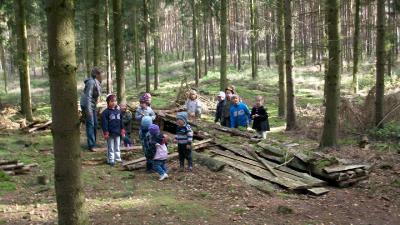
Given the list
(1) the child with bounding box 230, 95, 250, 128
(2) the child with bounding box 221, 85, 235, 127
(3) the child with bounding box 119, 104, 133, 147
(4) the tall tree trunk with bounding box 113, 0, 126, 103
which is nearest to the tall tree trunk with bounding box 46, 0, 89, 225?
(3) the child with bounding box 119, 104, 133, 147

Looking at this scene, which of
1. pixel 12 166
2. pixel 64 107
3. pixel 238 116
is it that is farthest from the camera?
pixel 238 116

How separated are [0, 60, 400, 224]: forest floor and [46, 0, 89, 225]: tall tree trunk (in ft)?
8.03

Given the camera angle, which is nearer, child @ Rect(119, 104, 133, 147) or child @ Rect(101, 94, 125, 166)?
child @ Rect(101, 94, 125, 166)

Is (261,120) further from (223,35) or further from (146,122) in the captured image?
(223,35)

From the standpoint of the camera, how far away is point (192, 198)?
8789 millimetres

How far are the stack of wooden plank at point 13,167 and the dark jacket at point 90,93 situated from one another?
2374mm

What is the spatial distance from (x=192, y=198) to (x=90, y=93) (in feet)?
16.1

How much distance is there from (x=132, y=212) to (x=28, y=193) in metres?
2.69

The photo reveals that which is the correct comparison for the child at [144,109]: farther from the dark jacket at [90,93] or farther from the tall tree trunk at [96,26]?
the tall tree trunk at [96,26]

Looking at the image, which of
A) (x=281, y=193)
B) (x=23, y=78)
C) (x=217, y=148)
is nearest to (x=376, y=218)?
(x=281, y=193)

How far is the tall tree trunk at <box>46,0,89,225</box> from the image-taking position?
4484mm

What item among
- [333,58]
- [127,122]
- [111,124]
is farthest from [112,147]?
[333,58]

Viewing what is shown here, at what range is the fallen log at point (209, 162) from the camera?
10.8 meters

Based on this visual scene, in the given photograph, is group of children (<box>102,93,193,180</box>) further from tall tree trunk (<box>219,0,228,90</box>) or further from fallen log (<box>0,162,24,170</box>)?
tall tree trunk (<box>219,0,228,90</box>)
